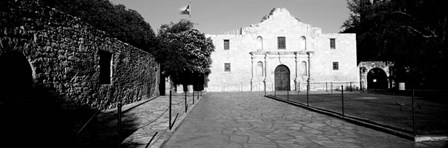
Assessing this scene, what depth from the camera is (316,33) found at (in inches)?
1185

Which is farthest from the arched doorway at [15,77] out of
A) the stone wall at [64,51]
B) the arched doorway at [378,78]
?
the arched doorway at [378,78]

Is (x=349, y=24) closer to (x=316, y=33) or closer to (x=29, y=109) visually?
(x=316, y=33)

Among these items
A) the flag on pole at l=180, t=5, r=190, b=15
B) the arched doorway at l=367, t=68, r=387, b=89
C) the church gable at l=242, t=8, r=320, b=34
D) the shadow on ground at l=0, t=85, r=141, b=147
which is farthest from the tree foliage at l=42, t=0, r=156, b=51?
the arched doorway at l=367, t=68, r=387, b=89

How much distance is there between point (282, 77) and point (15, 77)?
87.7 ft

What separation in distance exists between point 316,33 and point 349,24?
14.8 m

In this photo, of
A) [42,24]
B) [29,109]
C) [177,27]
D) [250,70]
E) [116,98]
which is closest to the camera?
[29,109]

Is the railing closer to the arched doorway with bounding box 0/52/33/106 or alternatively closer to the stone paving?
the stone paving

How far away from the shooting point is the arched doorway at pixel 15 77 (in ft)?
17.8

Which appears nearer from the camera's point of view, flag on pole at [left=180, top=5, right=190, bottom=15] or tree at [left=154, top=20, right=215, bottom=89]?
tree at [left=154, top=20, right=215, bottom=89]

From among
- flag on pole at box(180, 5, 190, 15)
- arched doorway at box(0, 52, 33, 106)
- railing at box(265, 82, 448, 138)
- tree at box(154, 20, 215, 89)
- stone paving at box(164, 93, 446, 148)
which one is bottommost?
stone paving at box(164, 93, 446, 148)

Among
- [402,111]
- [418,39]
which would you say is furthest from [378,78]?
[402,111]

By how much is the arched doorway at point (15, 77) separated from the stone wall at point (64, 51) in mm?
228

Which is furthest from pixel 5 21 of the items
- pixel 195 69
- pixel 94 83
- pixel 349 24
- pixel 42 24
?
pixel 349 24

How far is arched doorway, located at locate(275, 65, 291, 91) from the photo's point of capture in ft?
96.8
